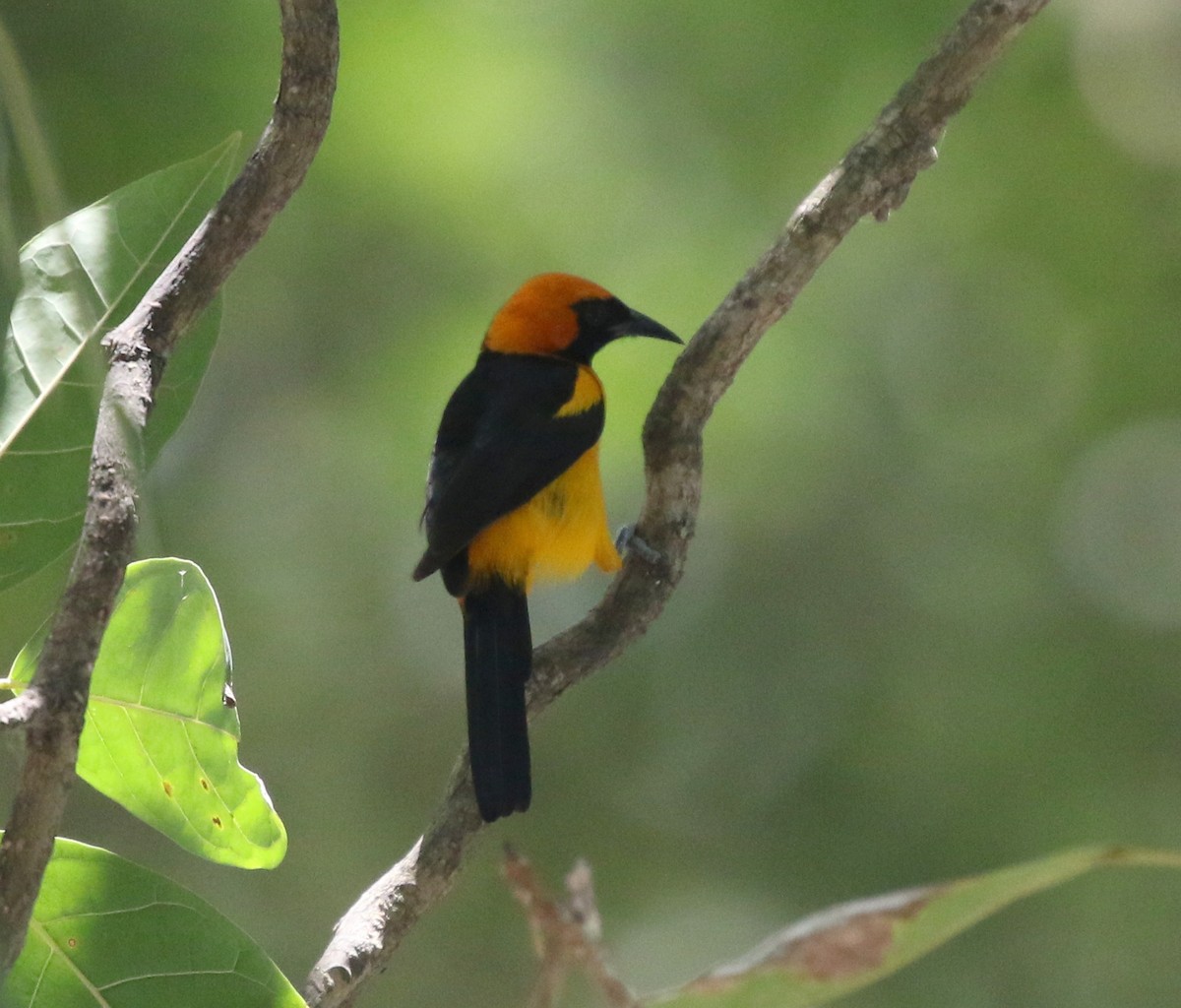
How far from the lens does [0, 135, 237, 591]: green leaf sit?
1.80 metres

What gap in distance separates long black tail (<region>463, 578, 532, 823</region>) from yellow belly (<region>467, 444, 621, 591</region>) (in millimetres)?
75

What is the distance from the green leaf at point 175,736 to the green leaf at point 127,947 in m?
0.09

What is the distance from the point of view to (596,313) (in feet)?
16.0

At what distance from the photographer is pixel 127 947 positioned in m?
1.71

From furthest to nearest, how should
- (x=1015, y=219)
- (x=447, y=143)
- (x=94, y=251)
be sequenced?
(x=1015, y=219)
(x=447, y=143)
(x=94, y=251)

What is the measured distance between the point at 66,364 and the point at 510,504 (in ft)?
6.79

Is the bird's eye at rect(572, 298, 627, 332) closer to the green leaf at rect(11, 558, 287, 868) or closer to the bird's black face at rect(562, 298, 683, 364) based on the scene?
the bird's black face at rect(562, 298, 683, 364)

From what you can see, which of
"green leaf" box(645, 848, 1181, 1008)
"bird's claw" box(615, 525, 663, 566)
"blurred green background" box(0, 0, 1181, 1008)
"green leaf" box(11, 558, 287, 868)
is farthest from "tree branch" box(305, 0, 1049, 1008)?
"blurred green background" box(0, 0, 1181, 1008)

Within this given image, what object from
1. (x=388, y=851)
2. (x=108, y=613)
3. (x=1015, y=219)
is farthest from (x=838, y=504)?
(x=108, y=613)

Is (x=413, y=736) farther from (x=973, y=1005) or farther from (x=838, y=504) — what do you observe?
(x=973, y=1005)

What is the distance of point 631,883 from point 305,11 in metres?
6.78

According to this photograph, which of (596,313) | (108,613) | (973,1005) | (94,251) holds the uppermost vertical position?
(596,313)

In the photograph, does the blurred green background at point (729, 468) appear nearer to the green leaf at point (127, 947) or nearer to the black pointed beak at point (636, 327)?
the black pointed beak at point (636, 327)

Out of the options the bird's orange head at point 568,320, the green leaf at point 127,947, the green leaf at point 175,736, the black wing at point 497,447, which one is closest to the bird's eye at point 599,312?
the bird's orange head at point 568,320
